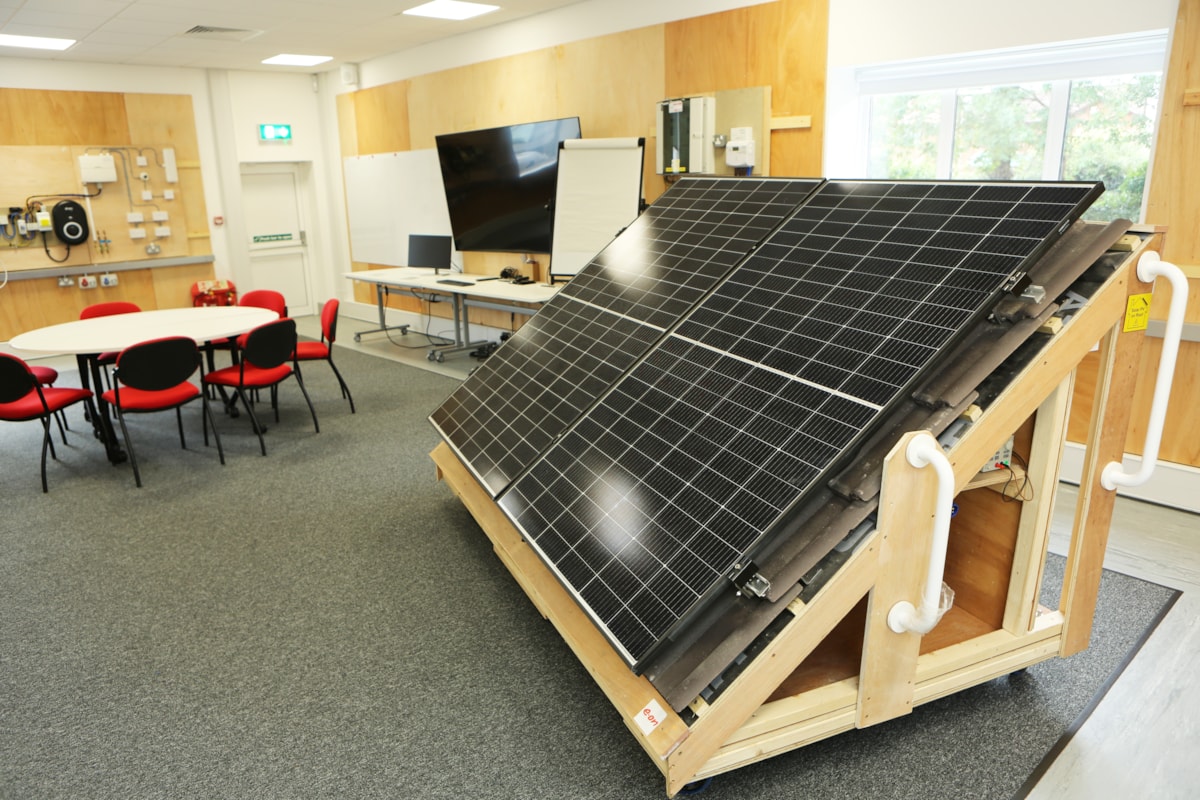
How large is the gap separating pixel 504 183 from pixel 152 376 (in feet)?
11.5

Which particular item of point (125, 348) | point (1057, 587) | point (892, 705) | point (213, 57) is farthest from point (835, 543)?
point (213, 57)

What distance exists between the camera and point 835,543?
1.78m

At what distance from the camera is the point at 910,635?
78.0 inches

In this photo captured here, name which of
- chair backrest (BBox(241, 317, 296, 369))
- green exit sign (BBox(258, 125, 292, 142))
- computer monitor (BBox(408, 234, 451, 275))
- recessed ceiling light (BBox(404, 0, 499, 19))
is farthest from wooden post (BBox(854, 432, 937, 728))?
green exit sign (BBox(258, 125, 292, 142))

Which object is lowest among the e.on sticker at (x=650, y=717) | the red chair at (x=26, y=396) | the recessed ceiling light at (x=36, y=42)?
the e.on sticker at (x=650, y=717)

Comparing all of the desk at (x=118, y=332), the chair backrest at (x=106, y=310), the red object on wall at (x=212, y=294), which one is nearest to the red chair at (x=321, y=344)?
the desk at (x=118, y=332)

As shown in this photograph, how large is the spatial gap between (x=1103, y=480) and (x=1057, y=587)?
3.60 ft

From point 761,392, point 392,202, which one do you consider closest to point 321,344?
point 392,202

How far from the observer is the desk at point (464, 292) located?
612 centimetres

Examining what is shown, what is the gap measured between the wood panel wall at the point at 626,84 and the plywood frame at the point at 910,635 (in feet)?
10.2

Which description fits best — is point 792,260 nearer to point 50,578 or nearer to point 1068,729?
point 1068,729

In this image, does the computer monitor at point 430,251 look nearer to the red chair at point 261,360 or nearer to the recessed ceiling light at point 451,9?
the recessed ceiling light at point 451,9

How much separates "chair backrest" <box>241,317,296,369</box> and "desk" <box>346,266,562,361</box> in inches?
68.1

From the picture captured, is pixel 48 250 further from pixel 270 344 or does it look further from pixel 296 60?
pixel 270 344
